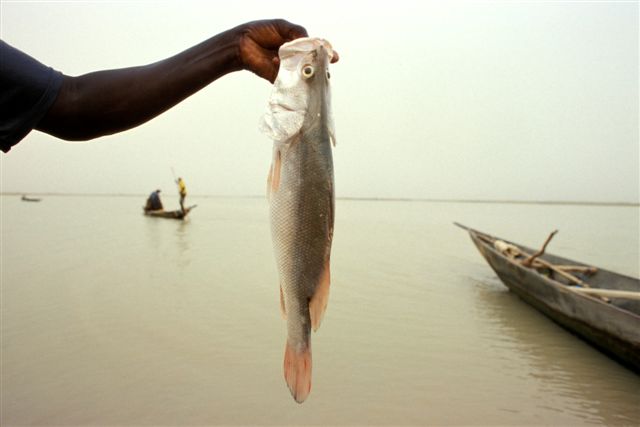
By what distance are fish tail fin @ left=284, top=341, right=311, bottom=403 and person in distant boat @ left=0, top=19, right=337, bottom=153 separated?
1.03 metres

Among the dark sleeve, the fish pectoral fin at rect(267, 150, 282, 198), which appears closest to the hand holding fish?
the fish pectoral fin at rect(267, 150, 282, 198)

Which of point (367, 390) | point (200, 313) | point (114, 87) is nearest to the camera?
point (114, 87)

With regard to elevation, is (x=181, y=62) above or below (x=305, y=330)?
above

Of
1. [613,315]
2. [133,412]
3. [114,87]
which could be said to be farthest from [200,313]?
[114,87]

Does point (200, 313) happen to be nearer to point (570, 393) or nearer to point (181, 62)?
point (570, 393)

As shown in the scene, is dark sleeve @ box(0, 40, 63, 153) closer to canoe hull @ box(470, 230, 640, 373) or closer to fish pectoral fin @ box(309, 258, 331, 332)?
fish pectoral fin @ box(309, 258, 331, 332)

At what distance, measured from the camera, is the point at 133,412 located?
447cm

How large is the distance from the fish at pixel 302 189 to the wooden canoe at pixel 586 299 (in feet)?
17.2

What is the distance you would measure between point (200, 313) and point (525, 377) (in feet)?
17.6

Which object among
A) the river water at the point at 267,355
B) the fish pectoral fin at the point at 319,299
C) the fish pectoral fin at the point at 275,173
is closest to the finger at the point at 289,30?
the fish pectoral fin at the point at 275,173

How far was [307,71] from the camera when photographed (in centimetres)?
163

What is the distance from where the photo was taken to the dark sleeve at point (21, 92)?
117cm

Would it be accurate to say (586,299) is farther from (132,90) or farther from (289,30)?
(132,90)

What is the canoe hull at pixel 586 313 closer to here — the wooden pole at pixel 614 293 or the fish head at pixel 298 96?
the wooden pole at pixel 614 293
